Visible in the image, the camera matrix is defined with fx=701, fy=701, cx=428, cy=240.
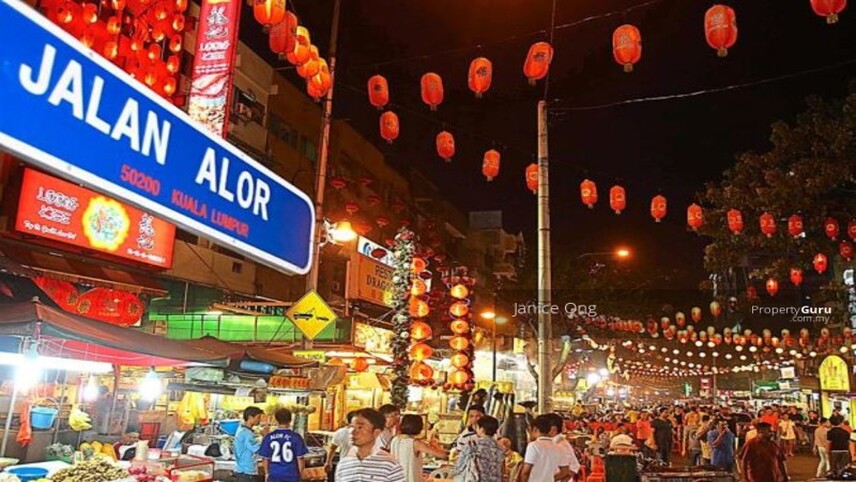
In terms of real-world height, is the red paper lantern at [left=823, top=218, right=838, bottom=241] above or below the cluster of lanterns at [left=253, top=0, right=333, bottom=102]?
below

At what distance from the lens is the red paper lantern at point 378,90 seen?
13.9 m

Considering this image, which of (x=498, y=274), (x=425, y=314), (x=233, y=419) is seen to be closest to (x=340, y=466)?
(x=233, y=419)

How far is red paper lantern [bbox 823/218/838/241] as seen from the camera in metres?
18.2

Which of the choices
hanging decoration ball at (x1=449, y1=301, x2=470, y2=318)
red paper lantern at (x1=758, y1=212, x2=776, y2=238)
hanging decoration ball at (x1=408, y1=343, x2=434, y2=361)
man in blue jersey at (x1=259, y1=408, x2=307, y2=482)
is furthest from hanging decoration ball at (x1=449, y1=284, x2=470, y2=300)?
man in blue jersey at (x1=259, y1=408, x2=307, y2=482)

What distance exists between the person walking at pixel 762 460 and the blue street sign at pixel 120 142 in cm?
1074

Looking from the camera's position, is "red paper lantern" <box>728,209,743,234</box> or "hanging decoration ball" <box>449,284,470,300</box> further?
"hanging decoration ball" <box>449,284,470,300</box>

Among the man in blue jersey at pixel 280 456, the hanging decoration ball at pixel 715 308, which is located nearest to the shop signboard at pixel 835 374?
the hanging decoration ball at pixel 715 308

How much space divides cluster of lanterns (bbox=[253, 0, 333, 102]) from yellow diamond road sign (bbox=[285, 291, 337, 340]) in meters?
4.02

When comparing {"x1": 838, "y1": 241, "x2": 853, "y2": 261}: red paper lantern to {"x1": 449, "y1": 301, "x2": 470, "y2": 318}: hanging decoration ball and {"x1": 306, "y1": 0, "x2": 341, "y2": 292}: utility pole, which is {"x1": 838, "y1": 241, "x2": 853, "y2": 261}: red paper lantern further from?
{"x1": 306, "y1": 0, "x2": 341, "y2": 292}: utility pole

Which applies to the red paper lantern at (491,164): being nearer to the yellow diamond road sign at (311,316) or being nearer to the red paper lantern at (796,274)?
the yellow diamond road sign at (311,316)

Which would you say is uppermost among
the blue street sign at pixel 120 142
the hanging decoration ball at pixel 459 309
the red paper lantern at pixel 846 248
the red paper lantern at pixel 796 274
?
the red paper lantern at pixel 846 248

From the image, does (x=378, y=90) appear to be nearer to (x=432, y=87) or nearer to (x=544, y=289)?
(x=432, y=87)

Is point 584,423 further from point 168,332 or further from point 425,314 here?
point 168,332

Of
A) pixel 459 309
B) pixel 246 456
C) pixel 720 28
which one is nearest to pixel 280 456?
pixel 246 456
